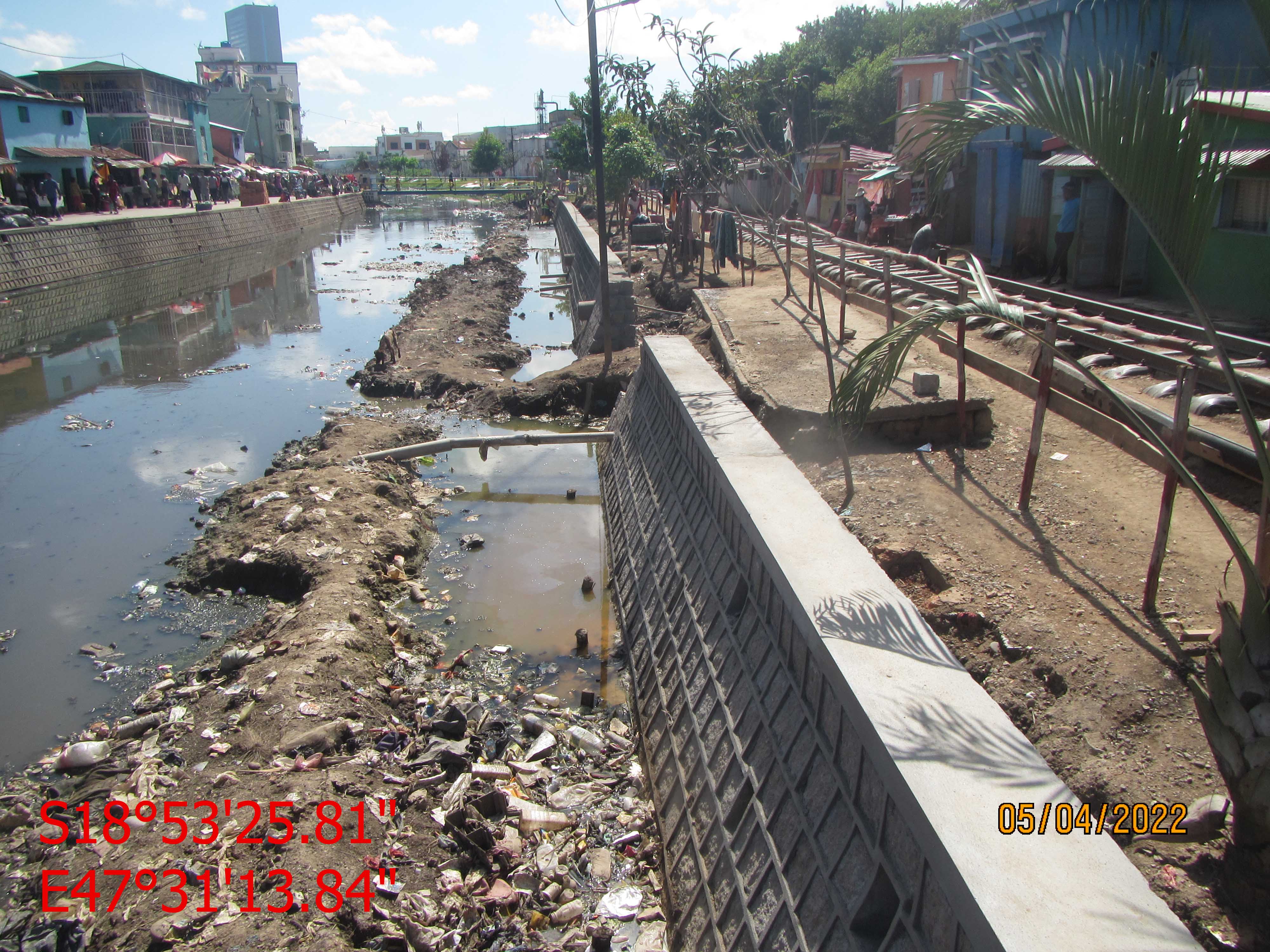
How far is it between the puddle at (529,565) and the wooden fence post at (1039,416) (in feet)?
10.5

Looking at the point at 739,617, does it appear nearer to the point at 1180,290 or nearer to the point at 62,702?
the point at 62,702

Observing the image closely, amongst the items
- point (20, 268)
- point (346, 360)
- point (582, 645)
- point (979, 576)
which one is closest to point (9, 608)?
point (582, 645)

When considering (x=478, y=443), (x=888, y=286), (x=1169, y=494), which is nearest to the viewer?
(x=1169, y=494)

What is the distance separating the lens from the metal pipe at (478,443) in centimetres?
986

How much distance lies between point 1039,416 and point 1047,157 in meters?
13.5

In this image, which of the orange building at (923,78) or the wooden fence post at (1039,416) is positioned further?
the orange building at (923,78)

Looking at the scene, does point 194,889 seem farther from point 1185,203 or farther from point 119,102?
point 119,102

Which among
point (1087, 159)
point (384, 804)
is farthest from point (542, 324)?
point (384, 804)

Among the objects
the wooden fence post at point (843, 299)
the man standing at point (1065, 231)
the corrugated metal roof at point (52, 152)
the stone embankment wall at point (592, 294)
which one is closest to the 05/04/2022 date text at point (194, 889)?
the wooden fence post at point (843, 299)

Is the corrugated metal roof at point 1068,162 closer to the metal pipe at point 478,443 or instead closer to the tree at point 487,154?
the metal pipe at point 478,443

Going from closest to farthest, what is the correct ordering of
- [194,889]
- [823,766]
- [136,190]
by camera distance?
[823,766]
[194,889]
[136,190]

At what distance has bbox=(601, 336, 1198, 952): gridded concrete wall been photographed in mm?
2369

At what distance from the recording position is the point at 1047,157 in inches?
642

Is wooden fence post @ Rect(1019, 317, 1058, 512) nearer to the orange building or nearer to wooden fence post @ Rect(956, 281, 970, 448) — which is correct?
wooden fence post @ Rect(956, 281, 970, 448)
